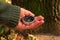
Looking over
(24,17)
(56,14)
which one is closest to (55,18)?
(56,14)

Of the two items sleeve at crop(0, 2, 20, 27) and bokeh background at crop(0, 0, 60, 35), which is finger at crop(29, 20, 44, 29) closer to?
sleeve at crop(0, 2, 20, 27)

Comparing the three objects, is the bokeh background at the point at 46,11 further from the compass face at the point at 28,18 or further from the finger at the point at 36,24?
the finger at the point at 36,24

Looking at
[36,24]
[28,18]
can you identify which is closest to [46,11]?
[28,18]

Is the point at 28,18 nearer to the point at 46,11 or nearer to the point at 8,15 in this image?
the point at 8,15

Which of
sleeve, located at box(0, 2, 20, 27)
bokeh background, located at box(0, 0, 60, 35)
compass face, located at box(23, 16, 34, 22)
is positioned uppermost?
sleeve, located at box(0, 2, 20, 27)

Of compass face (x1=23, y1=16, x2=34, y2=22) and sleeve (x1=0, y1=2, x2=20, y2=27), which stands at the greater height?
sleeve (x1=0, y1=2, x2=20, y2=27)

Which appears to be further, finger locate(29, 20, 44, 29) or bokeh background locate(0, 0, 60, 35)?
bokeh background locate(0, 0, 60, 35)

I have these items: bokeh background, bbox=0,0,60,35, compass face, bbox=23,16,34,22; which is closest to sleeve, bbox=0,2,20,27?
compass face, bbox=23,16,34,22

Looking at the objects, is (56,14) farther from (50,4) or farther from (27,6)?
(27,6)

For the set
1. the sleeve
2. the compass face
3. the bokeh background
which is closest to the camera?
the sleeve
